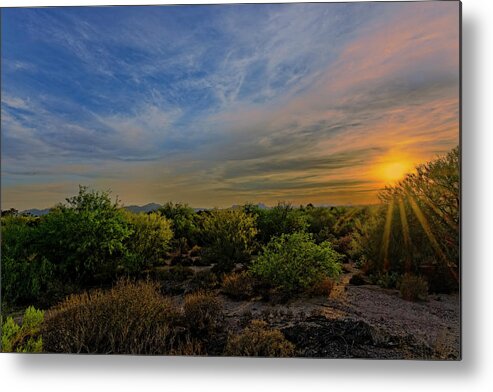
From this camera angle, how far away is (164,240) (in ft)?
13.5

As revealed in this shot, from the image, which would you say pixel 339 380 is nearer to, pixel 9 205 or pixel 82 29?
pixel 9 205

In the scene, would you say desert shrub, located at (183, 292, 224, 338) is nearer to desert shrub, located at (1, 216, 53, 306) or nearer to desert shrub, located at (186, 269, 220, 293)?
desert shrub, located at (186, 269, 220, 293)

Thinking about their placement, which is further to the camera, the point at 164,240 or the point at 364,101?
the point at 164,240

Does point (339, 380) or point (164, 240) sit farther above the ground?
point (164, 240)

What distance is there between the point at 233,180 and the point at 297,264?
0.81 meters

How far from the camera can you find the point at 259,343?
3.88m

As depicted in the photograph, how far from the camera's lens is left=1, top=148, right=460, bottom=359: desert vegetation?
12.6 ft

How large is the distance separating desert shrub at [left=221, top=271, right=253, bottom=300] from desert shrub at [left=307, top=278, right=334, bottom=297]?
49 cm

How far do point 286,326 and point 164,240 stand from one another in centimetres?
116

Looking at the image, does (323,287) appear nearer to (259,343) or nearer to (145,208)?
(259,343)

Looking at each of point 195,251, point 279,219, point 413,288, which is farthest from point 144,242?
point 413,288

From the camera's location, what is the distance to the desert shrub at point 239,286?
3.96m

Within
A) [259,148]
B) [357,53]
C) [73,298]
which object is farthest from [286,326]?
[357,53]

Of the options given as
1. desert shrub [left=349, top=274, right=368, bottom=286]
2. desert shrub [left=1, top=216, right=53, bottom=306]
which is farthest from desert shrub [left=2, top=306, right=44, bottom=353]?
desert shrub [left=349, top=274, right=368, bottom=286]
